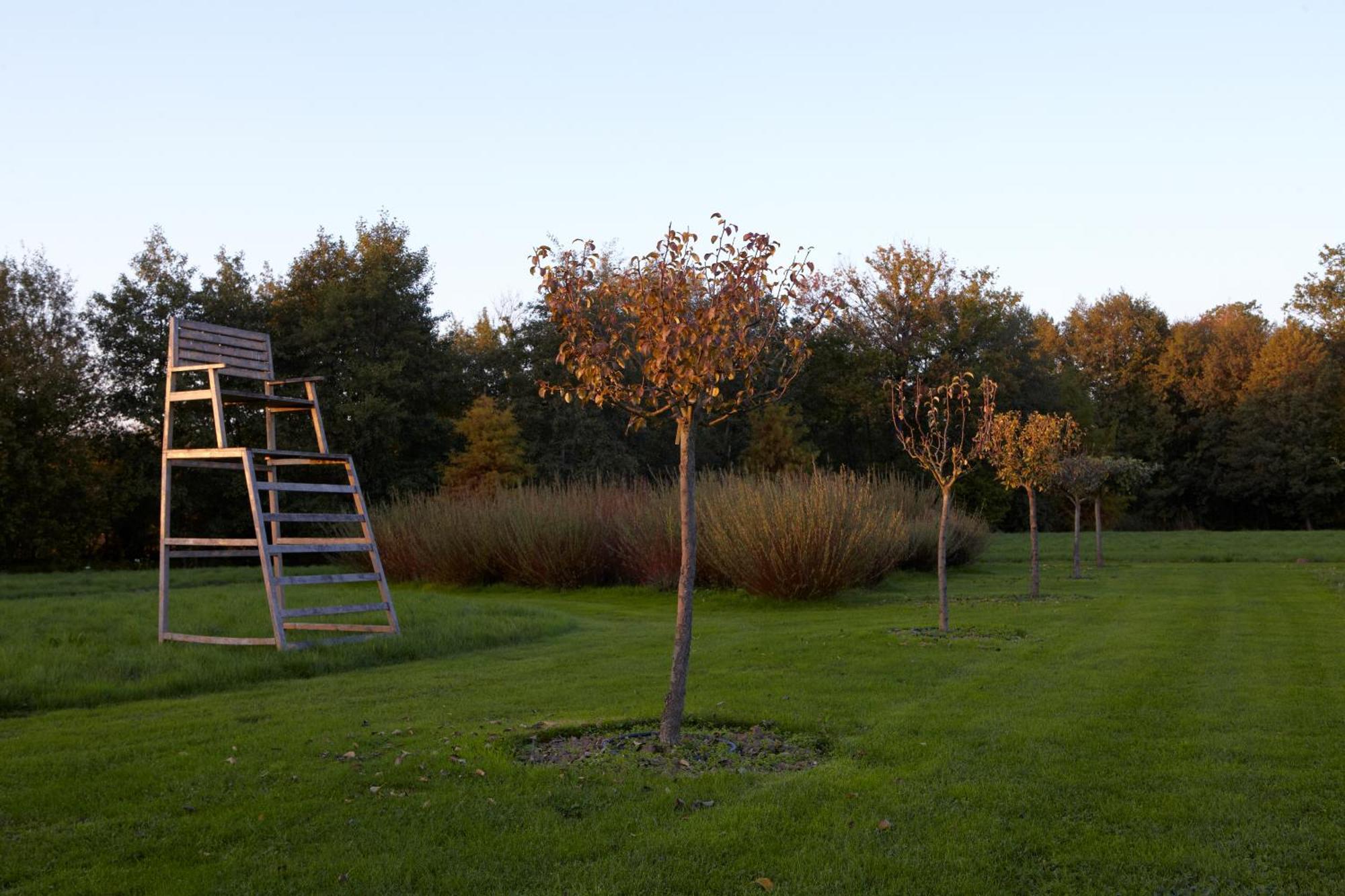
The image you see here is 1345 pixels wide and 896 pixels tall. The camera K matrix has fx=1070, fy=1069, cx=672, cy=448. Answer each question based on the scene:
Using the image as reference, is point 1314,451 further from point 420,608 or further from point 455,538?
point 420,608

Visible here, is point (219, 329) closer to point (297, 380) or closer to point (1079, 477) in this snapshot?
point (297, 380)

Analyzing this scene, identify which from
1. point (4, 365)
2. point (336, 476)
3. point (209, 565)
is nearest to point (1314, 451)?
point (336, 476)

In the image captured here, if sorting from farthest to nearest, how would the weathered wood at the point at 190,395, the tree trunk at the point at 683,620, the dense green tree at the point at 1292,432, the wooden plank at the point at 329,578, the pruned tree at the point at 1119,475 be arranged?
the dense green tree at the point at 1292,432, the pruned tree at the point at 1119,475, the weathered wood at the point at 190,395, the wooden plank at the point at 329,578, the tree trunk at the point at 683,620

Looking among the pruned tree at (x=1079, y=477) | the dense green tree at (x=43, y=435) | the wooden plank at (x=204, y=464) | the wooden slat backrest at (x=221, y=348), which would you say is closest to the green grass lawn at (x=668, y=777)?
the wooden plank at (x=204, y=464)

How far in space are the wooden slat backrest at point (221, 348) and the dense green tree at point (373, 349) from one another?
67.9 ft

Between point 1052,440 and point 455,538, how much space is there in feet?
36.8

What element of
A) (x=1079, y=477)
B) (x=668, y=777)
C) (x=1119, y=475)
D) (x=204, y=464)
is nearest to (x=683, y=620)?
(x=668, y=777)

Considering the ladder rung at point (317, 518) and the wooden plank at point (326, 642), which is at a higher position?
the ladder rung at point (317, 518)

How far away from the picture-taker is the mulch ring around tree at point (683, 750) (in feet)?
17.6

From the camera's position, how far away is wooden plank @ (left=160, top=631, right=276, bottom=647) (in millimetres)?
9352

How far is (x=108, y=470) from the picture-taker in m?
30.0

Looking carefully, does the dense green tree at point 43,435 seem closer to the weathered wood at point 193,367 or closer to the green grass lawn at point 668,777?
the green grass lawn at point 668,777

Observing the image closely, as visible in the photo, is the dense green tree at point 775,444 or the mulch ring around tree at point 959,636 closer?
the mulch ring around tree at point 959,636

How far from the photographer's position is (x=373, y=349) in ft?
109
